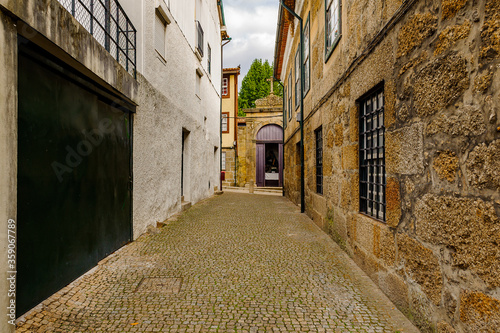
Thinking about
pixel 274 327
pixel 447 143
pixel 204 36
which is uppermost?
pixel 204 36

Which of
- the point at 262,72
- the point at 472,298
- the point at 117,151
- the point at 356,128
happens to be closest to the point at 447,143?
the point at 472,298

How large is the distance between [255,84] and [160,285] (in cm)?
3117

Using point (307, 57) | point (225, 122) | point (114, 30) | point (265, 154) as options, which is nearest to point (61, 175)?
point (114, 30)

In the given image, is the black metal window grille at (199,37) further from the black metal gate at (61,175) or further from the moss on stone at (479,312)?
the moss on stone at (479,312)

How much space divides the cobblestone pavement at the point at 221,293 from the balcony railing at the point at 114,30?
312 cm

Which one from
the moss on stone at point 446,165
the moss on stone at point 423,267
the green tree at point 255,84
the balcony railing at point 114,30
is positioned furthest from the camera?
the green tree at point 255,84

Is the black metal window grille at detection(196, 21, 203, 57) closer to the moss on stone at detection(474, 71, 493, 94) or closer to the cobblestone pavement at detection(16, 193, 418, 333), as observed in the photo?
the cobblestone pavement at detection(16, 193, 418, 333)

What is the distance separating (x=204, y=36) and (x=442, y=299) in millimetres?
11643

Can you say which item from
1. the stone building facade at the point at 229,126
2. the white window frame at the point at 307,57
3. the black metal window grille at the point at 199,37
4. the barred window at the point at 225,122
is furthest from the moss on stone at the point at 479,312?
the barred window at the point at 225,122

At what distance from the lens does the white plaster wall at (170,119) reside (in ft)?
18.1

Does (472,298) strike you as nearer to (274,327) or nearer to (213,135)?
(274,327)

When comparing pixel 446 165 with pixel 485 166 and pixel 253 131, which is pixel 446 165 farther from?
pixel 253 131

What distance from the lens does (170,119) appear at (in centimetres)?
722

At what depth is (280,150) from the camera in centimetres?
1873
